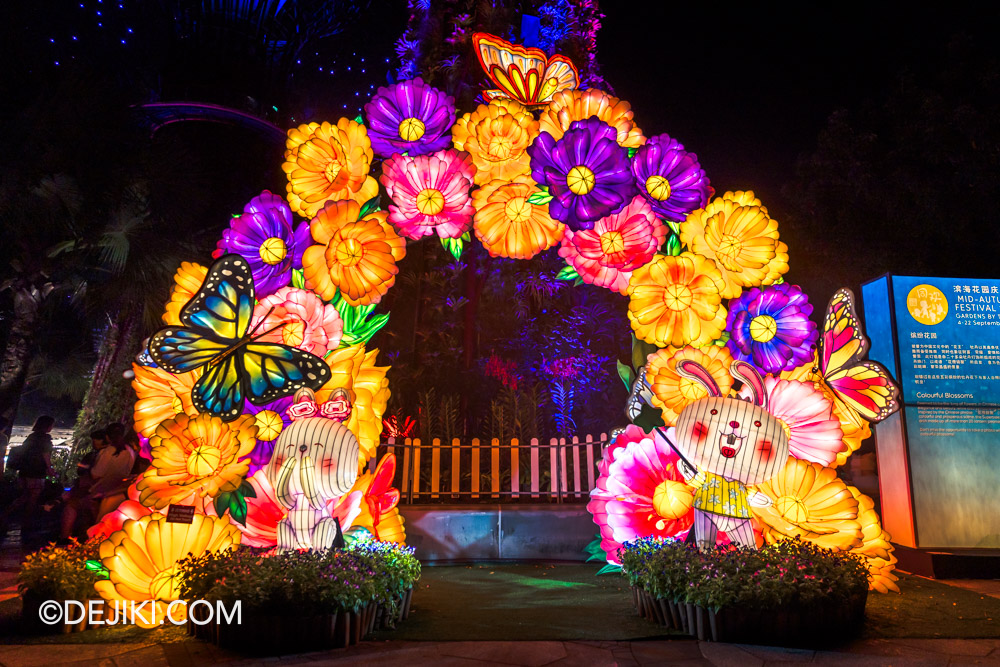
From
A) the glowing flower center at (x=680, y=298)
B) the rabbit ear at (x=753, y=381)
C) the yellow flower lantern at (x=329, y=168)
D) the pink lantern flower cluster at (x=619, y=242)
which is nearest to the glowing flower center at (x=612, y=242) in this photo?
the pink lantern flower cluster at (x=619, y=242)

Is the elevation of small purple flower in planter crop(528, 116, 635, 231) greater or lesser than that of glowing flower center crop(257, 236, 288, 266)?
greater

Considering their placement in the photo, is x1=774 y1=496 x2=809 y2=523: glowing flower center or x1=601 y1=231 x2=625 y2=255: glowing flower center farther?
x1=601 y1=231 x2=625 y2=255: glowing flower center

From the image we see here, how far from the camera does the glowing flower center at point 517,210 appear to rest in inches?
205

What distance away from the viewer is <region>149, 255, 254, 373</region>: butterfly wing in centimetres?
437

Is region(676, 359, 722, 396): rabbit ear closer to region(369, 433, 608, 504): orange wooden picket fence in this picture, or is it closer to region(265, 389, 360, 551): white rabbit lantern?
region(265, 389, 360, 551): white rabbit lantern

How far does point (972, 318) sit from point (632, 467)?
441 cm

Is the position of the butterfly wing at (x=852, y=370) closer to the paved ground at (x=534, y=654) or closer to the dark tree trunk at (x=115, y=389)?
the paved ground at (x=534, y=654)

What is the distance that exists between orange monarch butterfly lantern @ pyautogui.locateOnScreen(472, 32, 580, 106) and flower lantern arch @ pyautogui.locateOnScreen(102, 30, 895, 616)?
0.14 ft

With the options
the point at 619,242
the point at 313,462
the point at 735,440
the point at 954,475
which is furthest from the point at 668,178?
the point at 954,475

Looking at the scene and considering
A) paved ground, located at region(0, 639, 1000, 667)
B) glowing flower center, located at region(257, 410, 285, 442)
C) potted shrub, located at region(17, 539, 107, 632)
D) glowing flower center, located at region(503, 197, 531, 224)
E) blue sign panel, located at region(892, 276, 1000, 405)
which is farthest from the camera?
blue sign panel, located at region(892, 276, 1000, 405)

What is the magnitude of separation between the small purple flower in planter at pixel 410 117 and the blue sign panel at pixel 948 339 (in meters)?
5.02

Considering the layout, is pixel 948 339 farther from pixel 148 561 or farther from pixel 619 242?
pixel 148 561

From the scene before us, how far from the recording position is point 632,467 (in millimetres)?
5156

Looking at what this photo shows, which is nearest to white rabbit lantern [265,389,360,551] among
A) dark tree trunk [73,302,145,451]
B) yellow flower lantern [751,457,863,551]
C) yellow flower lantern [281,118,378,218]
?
yellow flower lantern [281,118,378,218]
